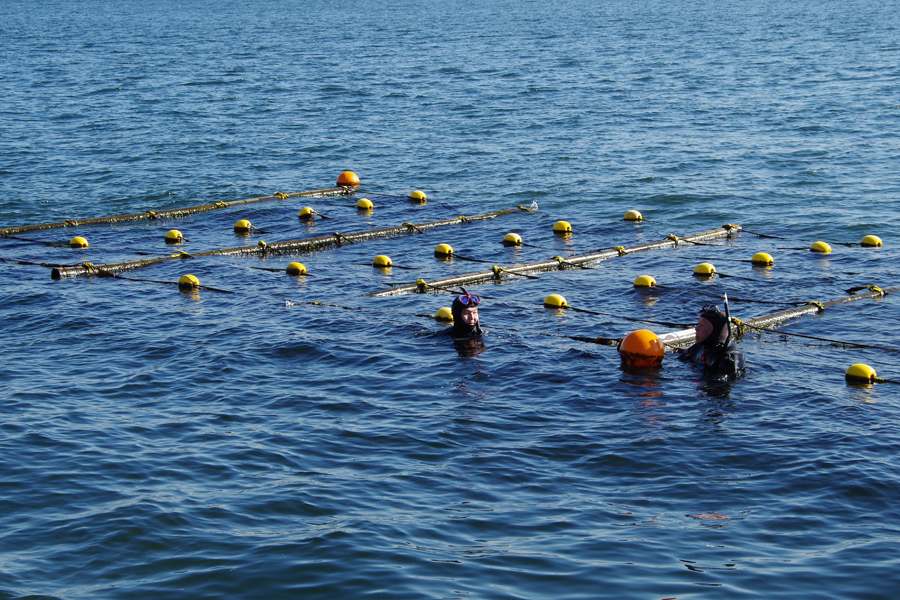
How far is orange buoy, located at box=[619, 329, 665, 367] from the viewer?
53.5ft

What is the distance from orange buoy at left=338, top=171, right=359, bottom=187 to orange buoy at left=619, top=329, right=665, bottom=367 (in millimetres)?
19907

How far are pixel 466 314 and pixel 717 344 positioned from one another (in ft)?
14.5

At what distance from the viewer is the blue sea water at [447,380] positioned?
35.2ft

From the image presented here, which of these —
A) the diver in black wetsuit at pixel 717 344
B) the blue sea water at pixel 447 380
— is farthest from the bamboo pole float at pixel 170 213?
the diver in black wetsuit at pixel 717 344

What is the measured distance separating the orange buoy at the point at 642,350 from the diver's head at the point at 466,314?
111 inches

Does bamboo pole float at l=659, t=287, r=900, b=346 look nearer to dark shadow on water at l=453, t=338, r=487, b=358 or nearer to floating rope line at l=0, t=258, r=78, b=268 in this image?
dark shadow on water at l=453, t=338, r=487, b=358

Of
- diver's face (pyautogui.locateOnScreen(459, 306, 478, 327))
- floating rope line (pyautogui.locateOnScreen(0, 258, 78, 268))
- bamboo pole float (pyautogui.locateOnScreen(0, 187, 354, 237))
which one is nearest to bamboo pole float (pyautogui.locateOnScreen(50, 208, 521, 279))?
floating rope line (pyautogui.locateOnScreen(0, 258, 78, 268))

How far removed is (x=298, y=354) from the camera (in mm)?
17438

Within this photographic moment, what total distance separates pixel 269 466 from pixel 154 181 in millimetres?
26073

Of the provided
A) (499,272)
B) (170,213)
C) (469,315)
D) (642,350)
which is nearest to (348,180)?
(170,213)

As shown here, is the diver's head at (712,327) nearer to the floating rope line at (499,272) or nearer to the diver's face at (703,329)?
the diver's face at (703,329)

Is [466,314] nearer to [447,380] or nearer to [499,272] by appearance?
[447,380]

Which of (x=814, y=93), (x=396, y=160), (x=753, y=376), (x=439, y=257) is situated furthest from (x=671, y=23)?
(x=753, y=376)

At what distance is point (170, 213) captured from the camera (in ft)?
101
